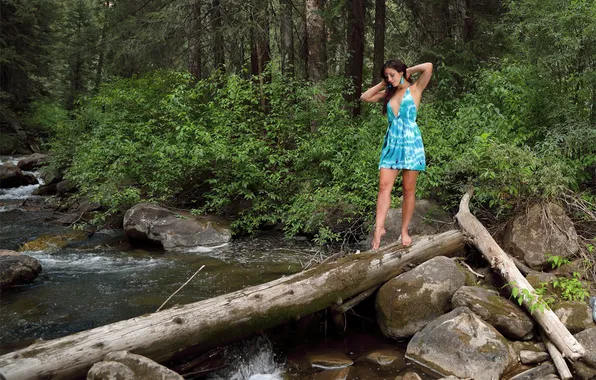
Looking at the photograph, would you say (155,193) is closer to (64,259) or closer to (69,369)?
(64,259)

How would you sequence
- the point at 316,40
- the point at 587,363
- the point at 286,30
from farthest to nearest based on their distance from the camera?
the point at 286,30
the point at 316,40
the point at 587,363

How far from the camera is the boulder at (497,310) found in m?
5.17

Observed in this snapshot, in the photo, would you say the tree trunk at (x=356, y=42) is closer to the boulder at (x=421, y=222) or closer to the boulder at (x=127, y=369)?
the boulder at (x=421, y=222)

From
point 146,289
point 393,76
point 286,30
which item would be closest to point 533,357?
point 393,76

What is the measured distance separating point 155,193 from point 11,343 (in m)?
6.32

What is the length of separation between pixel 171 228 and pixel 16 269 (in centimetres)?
309

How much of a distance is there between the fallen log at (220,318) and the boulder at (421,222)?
1.39 metres

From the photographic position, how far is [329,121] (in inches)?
433

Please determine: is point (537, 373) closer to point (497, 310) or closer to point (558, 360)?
point (558, 360)

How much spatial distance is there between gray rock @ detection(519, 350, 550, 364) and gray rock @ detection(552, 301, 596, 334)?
49 centimetres

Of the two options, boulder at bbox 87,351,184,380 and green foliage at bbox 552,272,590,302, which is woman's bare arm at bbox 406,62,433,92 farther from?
boulder at bbox 87,351,184,380

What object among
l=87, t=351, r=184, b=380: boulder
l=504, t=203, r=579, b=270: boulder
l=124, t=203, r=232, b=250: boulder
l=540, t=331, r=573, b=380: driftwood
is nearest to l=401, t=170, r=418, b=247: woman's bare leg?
l=504, t=203, r=579, b=270: boulder

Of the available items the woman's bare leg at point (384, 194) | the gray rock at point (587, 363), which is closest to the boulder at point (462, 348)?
the gray rock at point (587, 363)

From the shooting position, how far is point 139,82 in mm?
14820
